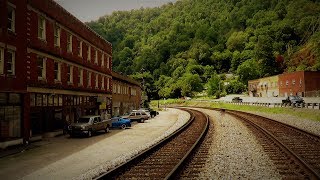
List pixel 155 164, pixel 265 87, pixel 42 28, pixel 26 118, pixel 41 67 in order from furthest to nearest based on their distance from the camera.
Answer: pixel 265 87
pixel 42 28
pixel 41 67
pixel 26 118
pixel 155 164

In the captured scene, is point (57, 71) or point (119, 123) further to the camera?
point (119, 123)

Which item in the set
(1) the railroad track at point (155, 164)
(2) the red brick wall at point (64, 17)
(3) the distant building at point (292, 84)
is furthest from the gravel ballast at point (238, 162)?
(3) the distant building at point (292, 84)

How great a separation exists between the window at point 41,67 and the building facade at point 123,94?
21.2 meters

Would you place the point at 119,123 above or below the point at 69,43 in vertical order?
below

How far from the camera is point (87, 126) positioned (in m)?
25.5

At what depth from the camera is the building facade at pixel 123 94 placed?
4856cm

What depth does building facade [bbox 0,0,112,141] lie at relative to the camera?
68.3 ft

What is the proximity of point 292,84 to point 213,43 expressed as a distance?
398 feet

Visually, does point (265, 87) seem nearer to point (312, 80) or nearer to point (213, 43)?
point (312, 80)

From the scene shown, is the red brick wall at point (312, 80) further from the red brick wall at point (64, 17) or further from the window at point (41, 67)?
the window at point (41, 67)

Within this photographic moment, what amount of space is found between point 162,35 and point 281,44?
73.9 meters

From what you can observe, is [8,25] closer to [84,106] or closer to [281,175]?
[84,106]

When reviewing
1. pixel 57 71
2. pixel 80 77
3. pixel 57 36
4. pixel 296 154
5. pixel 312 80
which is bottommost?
pixel 296 154

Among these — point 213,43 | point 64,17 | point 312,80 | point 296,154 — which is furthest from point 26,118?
point 213,43
